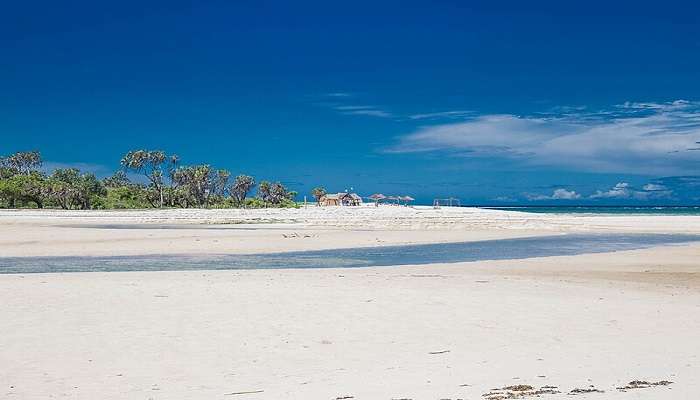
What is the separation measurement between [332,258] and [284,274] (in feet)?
23.2

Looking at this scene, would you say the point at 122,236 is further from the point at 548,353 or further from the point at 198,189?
the point at 198,189

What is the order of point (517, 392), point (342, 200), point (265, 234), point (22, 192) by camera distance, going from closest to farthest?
1. point (517, 392)
2. point (265, 234)
3. point (22, 192)
4. point (342, 200)

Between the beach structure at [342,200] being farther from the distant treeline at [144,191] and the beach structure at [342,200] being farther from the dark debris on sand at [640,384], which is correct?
the dark debris on sand at [640,384]

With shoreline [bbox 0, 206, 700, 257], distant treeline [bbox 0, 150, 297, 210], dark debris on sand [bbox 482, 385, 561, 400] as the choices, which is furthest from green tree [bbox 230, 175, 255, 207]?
dark debris on sand [bbox 482, 385, 561, 400]

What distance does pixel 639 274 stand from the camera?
18312 mm

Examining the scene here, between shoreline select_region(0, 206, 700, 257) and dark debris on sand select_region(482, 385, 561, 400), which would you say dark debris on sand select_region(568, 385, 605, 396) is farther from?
shoreline select_region(0, 206, 700, 257)

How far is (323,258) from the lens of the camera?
2508 cm

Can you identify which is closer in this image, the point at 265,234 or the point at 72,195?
the point at 265,234

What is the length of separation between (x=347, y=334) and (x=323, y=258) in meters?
15.3

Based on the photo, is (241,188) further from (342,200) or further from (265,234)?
(265,234)

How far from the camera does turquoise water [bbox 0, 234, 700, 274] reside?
21375 millimetres

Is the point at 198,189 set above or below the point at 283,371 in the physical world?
above

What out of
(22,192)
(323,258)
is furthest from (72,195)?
(323,258)

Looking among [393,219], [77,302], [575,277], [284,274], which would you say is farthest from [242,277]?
[393,219]
